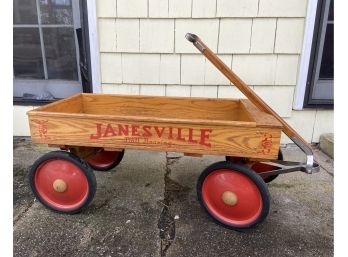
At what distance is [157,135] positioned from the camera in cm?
181

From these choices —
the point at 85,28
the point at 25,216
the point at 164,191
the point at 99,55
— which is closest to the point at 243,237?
the point at 164,191

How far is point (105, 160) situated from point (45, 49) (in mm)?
1600

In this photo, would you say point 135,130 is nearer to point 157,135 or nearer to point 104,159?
point 157,135

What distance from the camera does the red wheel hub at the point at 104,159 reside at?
8.91 feet

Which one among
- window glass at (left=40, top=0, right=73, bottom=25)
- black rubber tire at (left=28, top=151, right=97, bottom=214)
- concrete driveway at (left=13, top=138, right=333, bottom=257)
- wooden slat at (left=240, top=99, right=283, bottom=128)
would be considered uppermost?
window glass at (left=40, top=0, right=73, bottom=25)

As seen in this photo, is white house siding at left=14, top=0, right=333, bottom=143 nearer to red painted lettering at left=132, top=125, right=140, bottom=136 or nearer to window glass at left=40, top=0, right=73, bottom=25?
window glass at left=40, top=0, right=73, bottom=25

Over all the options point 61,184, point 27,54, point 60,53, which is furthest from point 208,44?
point 27,54

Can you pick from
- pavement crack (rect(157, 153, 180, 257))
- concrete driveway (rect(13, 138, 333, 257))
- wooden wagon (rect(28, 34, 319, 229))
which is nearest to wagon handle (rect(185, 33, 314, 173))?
wooden wagon (rect(28, 34, 319, 229))

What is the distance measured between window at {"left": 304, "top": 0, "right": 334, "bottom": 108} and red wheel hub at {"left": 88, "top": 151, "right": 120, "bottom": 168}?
220cm

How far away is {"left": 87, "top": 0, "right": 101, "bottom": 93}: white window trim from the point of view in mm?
2965

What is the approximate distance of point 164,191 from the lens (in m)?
2.41

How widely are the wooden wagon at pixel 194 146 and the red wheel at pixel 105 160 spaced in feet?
1.67

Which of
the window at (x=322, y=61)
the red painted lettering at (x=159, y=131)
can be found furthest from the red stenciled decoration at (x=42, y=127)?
the window at (x=322, y=61)

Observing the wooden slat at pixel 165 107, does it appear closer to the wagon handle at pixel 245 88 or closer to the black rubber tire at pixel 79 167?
the wagon handle at pixel 245 88
